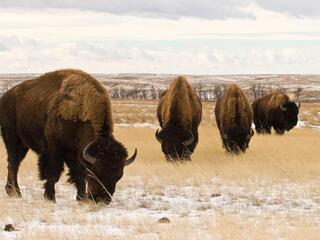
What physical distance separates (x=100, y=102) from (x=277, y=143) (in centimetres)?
1245

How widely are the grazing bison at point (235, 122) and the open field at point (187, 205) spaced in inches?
35.5

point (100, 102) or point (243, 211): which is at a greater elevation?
point (100, 102)

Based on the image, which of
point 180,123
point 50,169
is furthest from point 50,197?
point 180,123

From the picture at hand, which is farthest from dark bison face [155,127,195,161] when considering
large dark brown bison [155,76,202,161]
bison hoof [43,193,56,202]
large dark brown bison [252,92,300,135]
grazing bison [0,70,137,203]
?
large dark brown bison [252,92,300,135]

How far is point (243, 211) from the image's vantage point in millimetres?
8070

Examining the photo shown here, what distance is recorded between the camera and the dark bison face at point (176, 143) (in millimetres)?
13867

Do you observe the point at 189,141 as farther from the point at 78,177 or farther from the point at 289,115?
the point at 289,115

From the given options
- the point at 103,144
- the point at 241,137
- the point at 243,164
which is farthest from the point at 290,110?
the point at 103,144

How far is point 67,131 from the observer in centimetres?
870

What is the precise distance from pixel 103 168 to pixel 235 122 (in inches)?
353

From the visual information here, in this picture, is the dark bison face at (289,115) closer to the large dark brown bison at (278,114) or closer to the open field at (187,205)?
the large dark brown bison at (278,114)

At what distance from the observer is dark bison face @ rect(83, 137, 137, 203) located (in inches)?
308

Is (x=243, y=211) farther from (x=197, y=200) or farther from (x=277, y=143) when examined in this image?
(x=277, y=143)

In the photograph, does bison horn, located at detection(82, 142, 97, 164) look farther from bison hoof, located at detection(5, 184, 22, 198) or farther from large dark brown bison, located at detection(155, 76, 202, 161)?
large dark brown bison, located at detection(155, 76, 202, 161)
